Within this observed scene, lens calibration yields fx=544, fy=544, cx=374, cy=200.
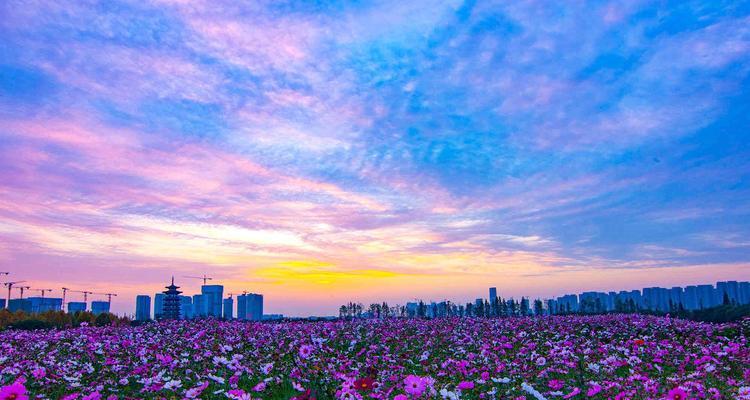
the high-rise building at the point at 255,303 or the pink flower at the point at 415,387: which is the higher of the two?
the pink flower at the point at 415,387

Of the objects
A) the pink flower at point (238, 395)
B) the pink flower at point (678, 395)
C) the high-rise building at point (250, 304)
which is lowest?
the high-rise building at point (250, 304)

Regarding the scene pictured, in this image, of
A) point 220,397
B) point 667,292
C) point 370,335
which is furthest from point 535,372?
point 667,292

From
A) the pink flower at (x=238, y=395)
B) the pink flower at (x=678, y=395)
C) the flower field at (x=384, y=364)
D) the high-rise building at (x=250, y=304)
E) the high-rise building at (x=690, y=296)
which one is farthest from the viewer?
the high-rise building at (x=250, y=304)

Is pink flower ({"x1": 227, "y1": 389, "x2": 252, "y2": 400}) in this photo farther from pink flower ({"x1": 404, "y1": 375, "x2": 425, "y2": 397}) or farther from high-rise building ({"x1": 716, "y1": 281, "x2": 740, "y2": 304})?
high-rise building ({"x1": 716, "y1": 281, "x2": 740, "y2": 304})

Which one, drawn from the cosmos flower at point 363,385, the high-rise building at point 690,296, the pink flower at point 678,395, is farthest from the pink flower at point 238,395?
the high-rise building at point 690,296

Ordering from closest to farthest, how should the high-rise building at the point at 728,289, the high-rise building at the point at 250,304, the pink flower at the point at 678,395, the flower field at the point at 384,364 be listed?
1. the pink flower at the point at 678,395
2. the flower field at the point at 384,364
3. the high-rise building at the point at 728,289
4. the high-rise building at the point at 250,304

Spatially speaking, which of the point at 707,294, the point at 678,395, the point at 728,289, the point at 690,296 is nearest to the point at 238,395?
the point at 678,395

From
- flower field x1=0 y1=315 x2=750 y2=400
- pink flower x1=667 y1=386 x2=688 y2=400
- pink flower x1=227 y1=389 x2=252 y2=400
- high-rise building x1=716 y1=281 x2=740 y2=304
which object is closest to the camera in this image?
pink flower x1=227 y1=389 x2=252 y2=400

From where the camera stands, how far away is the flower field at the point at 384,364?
581 cm

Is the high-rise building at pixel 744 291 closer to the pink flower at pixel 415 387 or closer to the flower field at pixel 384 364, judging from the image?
the flower field at pixel 384 364

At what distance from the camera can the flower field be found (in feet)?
19.1

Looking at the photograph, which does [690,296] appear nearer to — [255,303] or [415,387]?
[255,303]

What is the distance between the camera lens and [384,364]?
31.1ft

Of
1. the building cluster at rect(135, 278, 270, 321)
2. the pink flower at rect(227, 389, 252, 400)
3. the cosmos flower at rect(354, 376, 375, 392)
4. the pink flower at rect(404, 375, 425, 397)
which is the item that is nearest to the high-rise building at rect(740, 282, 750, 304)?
the building cluster at rect(135, 278, 270, 321)
